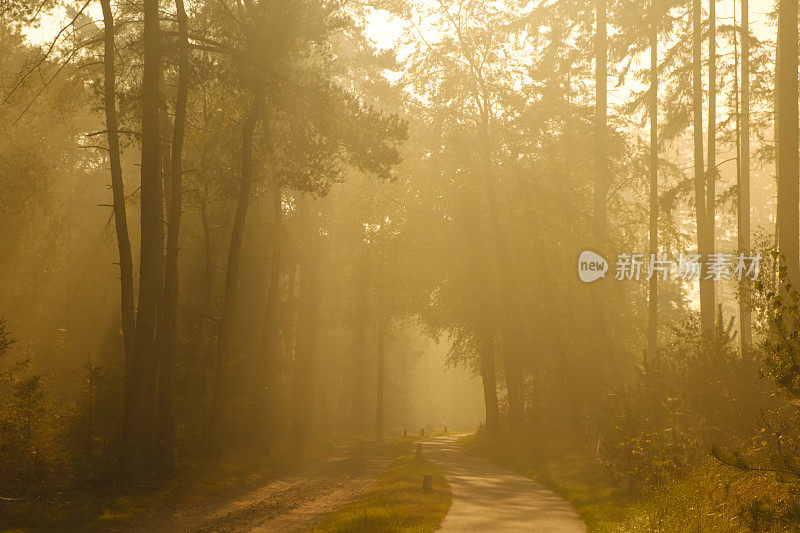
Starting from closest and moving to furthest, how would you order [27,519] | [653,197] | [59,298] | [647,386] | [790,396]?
1. [790,396]
2. [27,519]
3. [647,386]
4. [653,197]
5. [59,298]

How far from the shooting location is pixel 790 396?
332 inches

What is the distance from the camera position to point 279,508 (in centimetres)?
1614

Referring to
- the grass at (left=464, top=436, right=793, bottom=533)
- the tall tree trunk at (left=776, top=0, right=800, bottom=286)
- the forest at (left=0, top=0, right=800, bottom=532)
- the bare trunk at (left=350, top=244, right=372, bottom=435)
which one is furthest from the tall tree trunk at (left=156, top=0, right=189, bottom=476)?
the bare trunk at (left=350, top=244, right=372, bottom=435)

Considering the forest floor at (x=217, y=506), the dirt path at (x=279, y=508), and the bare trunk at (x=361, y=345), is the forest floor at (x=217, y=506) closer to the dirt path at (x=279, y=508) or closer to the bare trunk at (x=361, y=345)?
the dirt path at (x=279, y=508)

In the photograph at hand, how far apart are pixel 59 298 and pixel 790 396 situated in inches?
1405

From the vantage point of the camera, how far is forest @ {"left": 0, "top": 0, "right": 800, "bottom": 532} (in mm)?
14781

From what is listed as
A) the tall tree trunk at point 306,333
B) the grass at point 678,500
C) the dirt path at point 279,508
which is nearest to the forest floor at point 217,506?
the dirt path at point 279,508

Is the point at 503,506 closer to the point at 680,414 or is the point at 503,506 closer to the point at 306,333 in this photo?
the point at 680,414

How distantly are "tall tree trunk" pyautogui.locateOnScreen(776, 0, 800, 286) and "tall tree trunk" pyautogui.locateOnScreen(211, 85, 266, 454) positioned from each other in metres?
13.1

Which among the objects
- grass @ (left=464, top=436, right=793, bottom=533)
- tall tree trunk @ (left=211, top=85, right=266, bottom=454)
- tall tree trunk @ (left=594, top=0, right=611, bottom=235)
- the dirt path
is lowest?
the dirt path

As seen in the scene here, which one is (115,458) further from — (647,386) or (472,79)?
(472,79)

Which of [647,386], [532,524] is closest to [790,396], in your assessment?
[532,524]

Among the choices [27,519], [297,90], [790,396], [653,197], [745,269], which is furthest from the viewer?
[653,197]

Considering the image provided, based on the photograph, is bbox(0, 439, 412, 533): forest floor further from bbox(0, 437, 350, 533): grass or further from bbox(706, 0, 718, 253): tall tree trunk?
bbox(706, 0, 718, 253): tall tree trunk
